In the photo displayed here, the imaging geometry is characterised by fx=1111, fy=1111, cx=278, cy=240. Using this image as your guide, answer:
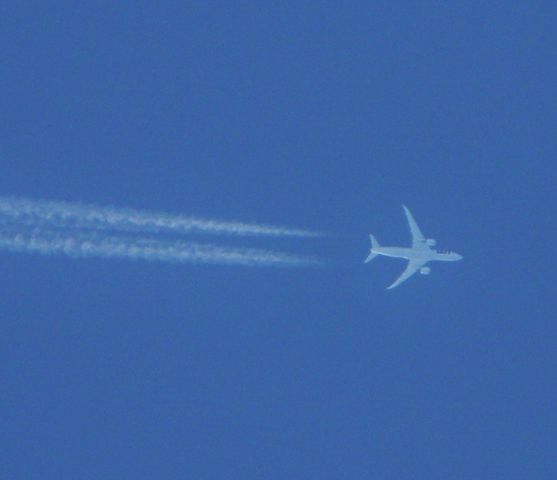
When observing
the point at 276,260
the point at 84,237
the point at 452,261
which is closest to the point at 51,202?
the point at 84,237

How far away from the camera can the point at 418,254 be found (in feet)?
164

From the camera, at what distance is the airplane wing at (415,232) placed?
50094mm

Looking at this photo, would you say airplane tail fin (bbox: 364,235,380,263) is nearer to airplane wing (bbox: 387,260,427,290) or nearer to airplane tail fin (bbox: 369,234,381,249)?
airplane tail fin (bbox: 369,234,381,249)

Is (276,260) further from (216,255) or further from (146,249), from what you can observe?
(146,249)

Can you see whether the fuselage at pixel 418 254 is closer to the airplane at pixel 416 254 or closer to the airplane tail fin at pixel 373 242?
the airplane at pixel 416 254

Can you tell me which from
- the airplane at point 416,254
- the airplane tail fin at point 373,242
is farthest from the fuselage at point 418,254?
the airplane tail fin at point 373,242

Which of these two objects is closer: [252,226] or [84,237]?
[84,237]

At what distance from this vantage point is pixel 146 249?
46.3 meters

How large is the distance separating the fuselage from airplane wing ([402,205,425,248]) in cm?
32

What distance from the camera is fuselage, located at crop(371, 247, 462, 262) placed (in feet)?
161

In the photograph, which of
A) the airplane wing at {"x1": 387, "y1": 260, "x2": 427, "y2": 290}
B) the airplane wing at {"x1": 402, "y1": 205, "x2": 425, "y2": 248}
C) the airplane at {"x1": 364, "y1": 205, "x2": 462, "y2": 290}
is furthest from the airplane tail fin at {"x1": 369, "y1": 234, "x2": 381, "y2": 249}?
the airplane wing at {"x1": 387, "y1": 260, "x2": 427, "y2": 290}

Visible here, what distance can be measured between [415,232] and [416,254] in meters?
1.06

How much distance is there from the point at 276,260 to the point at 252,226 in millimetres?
1908

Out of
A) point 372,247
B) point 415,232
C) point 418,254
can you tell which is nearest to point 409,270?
point 418,254
